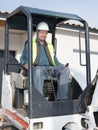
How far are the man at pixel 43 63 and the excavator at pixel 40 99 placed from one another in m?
0.13

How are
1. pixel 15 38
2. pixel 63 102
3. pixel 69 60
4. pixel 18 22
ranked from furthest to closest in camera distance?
pixel 69 60
pixel 15 38
pixel 18 22
pixel 63 102

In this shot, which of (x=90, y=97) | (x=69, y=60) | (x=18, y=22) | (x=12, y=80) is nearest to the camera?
(x=90, y=97)

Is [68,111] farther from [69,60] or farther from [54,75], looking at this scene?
[69,60]

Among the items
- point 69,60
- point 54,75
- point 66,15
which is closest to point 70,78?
point 54,75

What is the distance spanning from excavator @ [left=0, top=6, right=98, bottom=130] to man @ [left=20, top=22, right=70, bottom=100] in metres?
0.13

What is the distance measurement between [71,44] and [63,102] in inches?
215

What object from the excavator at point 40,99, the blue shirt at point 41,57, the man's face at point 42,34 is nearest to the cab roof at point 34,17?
the excavator at point 40,99

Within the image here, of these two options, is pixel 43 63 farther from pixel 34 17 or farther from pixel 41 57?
pixel 34 17

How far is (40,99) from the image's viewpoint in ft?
13.6

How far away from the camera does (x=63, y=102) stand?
4332 mm

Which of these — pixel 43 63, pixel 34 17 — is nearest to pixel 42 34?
pixel 34 17

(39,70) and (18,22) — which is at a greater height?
(18,22)

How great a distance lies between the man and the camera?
437 cm

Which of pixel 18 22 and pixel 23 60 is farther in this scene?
pixel 18 22
